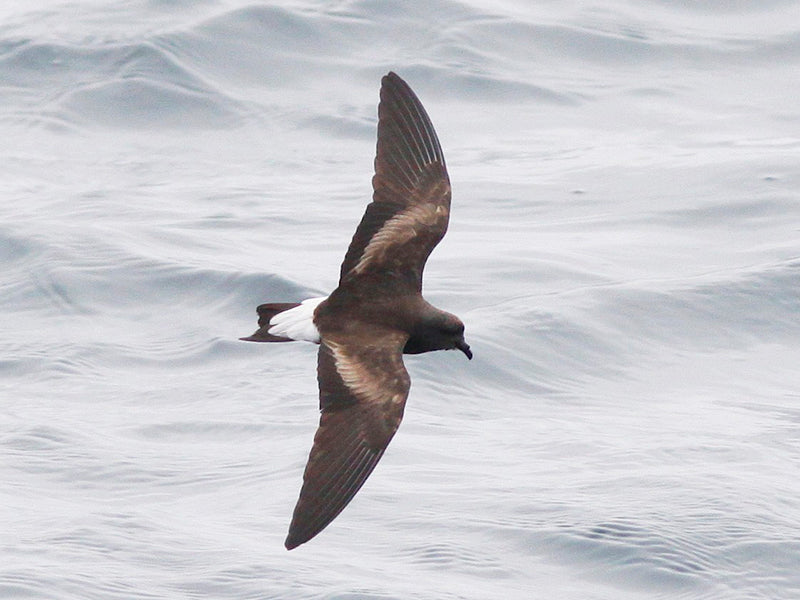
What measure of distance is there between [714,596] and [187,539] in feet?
8.68

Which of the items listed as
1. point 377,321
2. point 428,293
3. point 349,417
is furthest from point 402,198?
point 428,293

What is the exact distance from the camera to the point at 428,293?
11.9 m

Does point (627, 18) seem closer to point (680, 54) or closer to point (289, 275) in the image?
point (680, 54)

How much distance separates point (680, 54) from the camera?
1833 cm

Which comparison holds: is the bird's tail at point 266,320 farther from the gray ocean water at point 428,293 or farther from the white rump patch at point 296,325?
the gray ocean water at point 428,293

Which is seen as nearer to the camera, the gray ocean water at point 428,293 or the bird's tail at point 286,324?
the bird's tail at point 286,324

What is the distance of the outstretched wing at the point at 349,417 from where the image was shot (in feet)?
20.6

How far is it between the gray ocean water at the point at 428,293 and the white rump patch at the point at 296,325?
Result: 5.32 ft

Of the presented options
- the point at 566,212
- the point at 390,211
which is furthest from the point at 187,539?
the point at 566,212

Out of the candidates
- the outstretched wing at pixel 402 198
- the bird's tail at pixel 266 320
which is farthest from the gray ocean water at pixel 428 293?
the outstretched wing at pixel 402 198

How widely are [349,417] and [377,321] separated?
2.08 feet

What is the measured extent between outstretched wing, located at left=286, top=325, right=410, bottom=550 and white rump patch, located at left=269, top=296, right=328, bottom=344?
0.07 m

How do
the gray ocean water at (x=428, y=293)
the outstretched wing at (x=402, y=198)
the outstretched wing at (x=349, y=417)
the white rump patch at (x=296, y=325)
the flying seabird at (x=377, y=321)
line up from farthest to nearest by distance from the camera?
the gray ocean water at (x=428, y=293), the outstretched wing at (x=402, y=198), the white rump patch at (x=296, y=325), the flying seabird at (x=377, y=321), the outstretched wing at (x=349, y=417)

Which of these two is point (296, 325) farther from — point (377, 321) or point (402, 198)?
point (402, 198)
